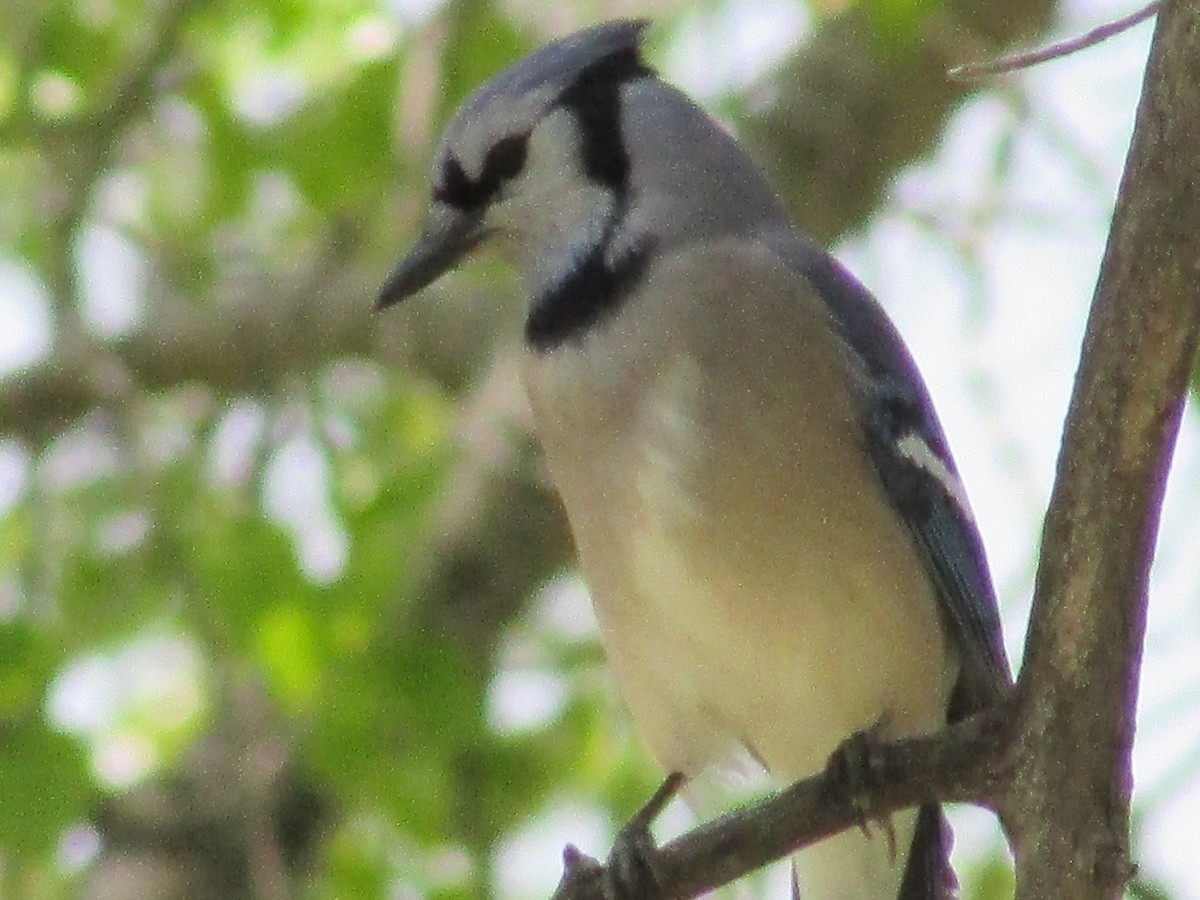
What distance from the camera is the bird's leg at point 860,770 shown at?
6.73 feet

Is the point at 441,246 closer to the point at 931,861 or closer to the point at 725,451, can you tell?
the point at 725,451

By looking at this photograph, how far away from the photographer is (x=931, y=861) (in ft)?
8.90

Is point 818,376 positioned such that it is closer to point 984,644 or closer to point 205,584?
point 984,644

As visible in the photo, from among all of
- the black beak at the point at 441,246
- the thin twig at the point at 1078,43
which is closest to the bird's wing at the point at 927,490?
the black beak at the point at 441,246

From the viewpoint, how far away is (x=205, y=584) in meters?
3.27

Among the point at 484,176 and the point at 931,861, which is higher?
the point at 484,176

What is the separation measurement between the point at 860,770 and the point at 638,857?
0.35 metres

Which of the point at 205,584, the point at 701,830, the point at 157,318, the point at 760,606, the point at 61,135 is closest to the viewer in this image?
the point at 701,830

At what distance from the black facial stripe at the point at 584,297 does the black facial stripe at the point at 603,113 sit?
14cm

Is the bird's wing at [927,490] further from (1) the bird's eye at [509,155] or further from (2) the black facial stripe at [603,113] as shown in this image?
(1) the bird's eye at [509,155]

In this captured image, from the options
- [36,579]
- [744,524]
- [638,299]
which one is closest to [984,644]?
[744,524]

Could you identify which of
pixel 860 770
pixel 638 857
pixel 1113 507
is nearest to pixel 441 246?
pixel 638 857

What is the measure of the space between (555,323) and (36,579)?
146cm

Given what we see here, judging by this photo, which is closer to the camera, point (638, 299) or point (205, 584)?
point (638, 299)
